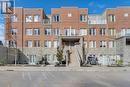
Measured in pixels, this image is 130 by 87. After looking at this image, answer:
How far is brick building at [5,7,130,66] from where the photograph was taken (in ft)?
216

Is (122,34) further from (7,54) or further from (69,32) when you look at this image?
(7,54)

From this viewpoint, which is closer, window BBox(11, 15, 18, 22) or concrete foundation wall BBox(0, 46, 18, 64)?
concrete foundation wall BBox(0, 46, 18, 64)

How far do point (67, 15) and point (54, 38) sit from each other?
5.57 metres

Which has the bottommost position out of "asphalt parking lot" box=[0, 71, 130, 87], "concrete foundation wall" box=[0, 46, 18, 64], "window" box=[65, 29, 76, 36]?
"asphalt parking lot" box=[0, 71, 130, 87]

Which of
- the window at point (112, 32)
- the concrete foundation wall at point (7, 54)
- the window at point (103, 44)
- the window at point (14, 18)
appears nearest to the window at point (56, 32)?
Result: the window at point (14, 18)

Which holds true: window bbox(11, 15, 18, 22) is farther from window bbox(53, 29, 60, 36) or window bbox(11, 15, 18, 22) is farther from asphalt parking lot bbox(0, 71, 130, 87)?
asphalt parking lot bbox(0, 71, 130, 87)

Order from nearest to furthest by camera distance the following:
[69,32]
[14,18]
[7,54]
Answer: [7,54]
[69,32]
[14,18]

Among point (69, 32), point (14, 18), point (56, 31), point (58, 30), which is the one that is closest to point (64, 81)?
point (69, 32)

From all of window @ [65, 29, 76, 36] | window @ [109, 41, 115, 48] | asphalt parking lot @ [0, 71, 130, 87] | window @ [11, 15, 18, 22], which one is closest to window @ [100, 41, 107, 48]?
window @ [109, 41, 115, 48]

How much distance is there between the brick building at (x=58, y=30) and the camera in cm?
6575

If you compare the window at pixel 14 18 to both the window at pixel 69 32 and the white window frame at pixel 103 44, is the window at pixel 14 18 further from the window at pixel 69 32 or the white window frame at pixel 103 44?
the white window frame at pixel 103 44

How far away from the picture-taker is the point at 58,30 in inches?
2608

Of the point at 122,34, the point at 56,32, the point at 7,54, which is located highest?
the point at 56,32

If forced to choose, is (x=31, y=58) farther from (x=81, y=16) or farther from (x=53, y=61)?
(x=81, y=16)
